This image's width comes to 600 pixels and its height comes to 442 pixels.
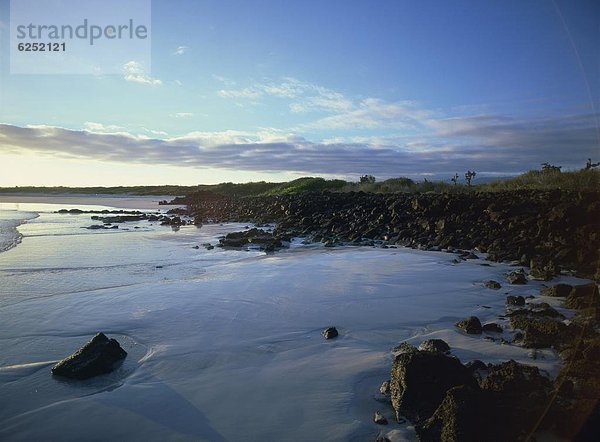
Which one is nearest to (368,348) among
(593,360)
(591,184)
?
(593,360)

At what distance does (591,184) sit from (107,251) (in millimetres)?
17639

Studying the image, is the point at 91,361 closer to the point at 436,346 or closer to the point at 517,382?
the point at 436,346

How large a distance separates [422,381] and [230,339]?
2419 millimetres

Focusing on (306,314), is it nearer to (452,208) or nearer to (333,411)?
(333,411)

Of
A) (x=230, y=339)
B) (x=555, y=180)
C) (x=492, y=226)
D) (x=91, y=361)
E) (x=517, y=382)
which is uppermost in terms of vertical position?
(x=555, y=180)

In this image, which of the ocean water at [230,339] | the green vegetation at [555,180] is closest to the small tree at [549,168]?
the green vegetation at [555,180]

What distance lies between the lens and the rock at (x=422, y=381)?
300 cm

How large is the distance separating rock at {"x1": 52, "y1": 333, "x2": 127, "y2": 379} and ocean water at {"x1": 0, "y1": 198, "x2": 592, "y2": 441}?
103 millimetres

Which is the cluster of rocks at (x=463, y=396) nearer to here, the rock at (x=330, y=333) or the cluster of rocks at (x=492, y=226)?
the rock at (x=330, y=333)

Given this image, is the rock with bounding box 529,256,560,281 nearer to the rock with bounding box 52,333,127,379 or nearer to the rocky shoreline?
the rocky shoreline

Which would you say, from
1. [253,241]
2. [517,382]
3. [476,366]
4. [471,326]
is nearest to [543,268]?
[471,326]

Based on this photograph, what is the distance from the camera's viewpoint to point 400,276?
25.7 feet

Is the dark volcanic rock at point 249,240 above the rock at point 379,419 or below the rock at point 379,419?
above

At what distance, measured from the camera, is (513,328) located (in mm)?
4645
